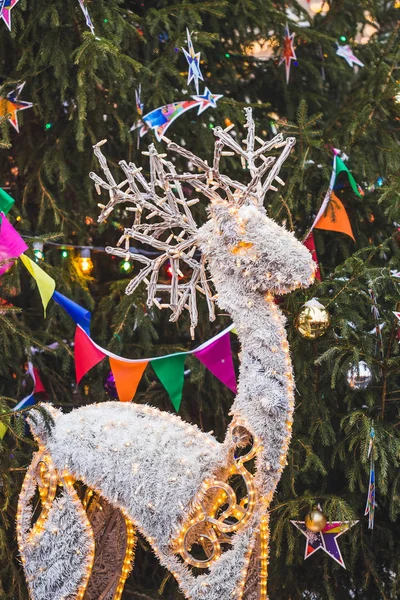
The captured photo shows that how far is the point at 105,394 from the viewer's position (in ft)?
15.3

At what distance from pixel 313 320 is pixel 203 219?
1.67m

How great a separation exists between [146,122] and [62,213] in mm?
778

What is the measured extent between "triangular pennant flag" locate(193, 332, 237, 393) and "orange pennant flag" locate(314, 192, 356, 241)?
2.75ft

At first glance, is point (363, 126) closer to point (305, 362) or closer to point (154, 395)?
point (305, 362)

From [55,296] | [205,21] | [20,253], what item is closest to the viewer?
[20,253]

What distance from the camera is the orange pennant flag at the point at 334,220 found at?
4.15 metres

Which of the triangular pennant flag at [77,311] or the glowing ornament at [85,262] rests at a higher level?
the triangular pennant flag at [77,311]

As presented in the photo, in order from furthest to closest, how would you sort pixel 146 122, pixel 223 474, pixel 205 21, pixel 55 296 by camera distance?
pixel 205 21
pixel 146 122
pixel 55 296
pixel 223 474

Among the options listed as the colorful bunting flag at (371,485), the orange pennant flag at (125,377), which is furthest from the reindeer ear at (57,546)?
the colorful bunting flag at (371,485)

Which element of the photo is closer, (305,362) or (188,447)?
(188,447)

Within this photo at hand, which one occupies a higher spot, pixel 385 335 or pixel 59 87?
pixel 59 87

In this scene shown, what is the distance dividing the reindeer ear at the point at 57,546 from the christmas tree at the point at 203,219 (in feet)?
1.36

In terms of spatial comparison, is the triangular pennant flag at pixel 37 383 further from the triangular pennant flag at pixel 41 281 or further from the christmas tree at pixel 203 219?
the triangular pennant flag at pixel 41 281

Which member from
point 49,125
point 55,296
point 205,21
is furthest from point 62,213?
point 205,21
